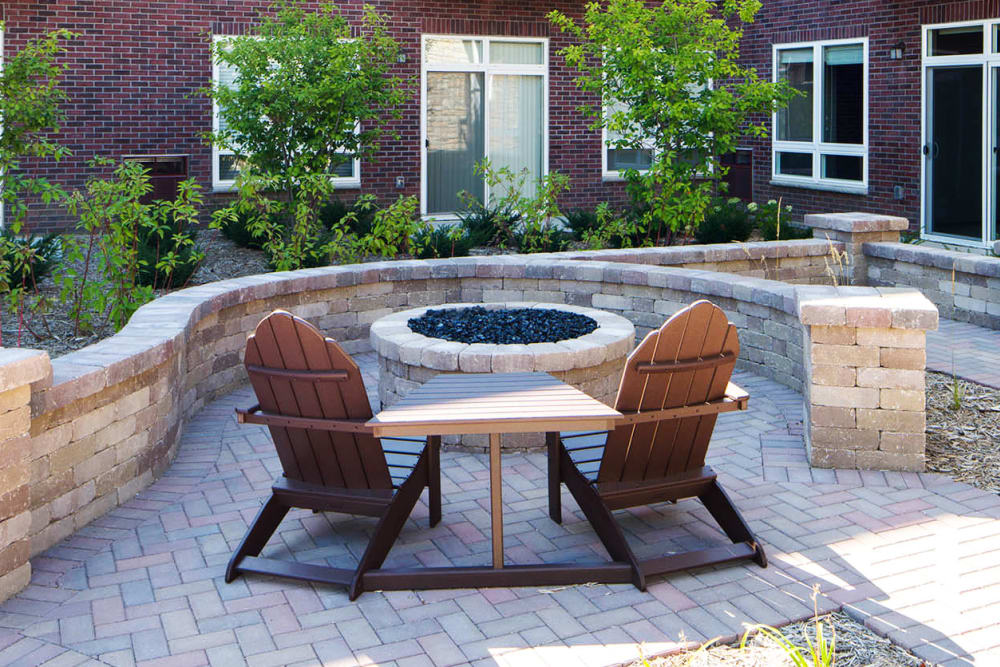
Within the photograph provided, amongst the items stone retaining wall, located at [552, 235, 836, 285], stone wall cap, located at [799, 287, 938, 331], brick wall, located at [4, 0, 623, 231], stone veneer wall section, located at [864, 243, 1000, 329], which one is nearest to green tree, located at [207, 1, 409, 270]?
brick wall, located at [4, 0, 623, 231]

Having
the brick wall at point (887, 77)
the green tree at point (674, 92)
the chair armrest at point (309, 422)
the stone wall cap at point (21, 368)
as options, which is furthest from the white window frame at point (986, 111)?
the stone wall cap at point (21, 368)

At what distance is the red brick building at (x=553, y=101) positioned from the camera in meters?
13.2

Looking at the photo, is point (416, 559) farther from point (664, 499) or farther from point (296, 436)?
point (664, 499)

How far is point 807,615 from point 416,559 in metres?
1.50

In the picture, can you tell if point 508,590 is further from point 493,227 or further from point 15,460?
point 493,227

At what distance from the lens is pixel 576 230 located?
12.1 metres

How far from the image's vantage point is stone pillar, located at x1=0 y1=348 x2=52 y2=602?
401 cm

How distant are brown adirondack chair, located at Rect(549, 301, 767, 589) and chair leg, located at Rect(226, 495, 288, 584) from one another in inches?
45.4

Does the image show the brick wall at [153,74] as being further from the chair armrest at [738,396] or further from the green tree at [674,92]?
the chair armrest at [738,396]

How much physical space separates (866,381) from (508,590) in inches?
87.0

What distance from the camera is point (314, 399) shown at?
4.23 metres

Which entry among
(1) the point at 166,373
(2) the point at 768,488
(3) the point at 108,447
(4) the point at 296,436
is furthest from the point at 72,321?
(2) the point at 768,488

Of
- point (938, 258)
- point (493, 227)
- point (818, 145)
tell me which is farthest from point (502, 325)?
point (818, 145)

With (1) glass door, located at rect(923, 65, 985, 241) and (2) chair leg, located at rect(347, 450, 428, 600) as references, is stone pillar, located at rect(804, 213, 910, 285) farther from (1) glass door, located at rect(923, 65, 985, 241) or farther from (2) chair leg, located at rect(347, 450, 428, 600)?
(2) chair leg, located at rect(347, 450, 428, 600)
